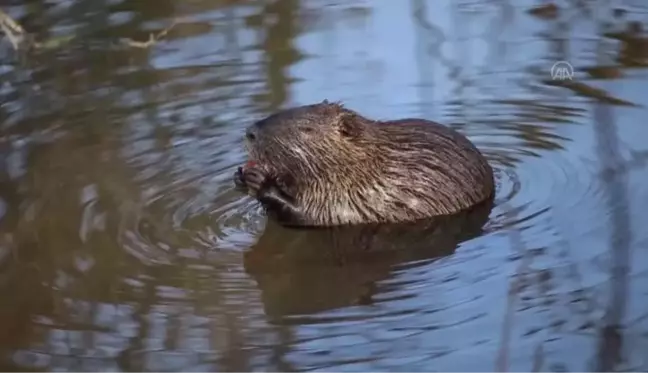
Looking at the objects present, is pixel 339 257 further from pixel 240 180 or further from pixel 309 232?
pixel 240 180

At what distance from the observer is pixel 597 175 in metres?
4.96

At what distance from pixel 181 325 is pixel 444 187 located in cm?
117

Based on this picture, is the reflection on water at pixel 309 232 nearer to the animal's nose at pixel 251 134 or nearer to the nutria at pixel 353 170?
the nutria at pixel 353 170

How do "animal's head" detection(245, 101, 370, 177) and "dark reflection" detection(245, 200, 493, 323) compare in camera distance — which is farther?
"animal's head" detection(245, 101, 370, 177)

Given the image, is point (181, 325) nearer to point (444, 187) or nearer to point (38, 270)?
point (38, 270)

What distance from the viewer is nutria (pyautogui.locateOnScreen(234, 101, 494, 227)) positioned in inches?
191

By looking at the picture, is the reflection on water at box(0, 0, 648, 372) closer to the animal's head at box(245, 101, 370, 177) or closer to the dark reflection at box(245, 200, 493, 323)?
the dark reflection at box(245, 200, 493, 323)

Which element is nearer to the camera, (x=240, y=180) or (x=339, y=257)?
(x=339, y=257)

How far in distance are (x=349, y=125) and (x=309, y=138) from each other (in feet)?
0.46

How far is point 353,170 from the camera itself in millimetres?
4914

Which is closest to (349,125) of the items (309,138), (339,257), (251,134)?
(309,138)

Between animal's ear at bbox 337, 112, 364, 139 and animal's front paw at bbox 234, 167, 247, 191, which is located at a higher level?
animal's ear at bbox 337, 112, 364, 139

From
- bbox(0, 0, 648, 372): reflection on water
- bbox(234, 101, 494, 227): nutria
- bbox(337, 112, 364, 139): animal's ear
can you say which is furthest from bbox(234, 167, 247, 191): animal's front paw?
bbox(337, 112, 364, 139): animal's ear

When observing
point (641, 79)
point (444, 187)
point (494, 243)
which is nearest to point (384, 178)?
point (444, 187)
